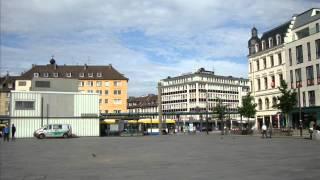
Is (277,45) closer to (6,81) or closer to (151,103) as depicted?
(6,81)

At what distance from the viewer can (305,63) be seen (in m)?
66.9

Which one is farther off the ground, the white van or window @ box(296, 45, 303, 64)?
window @ box(296, 45, 303, 64)

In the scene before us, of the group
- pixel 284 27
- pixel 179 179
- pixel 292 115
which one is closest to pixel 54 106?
pixel 292 115

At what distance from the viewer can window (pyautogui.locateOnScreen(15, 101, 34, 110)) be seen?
61681 mm

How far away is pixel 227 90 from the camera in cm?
17788

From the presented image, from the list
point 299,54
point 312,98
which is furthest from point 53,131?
point 299,54

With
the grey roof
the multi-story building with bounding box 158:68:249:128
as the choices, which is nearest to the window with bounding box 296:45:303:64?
the grey roof

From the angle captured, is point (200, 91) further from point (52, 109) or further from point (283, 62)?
point (52, 109)

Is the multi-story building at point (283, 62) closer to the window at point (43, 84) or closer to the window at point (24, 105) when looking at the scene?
the window at point (43, 84)

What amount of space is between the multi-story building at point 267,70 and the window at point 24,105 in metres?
39.5

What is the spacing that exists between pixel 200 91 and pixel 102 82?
42901 mm

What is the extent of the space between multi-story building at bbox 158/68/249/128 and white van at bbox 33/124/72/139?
9906 cm

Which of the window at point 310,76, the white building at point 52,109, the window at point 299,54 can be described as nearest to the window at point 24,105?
the white building at point 52,109

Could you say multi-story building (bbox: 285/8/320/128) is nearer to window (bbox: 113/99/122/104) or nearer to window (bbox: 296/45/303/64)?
window (bbox: 296/45/303/64)
